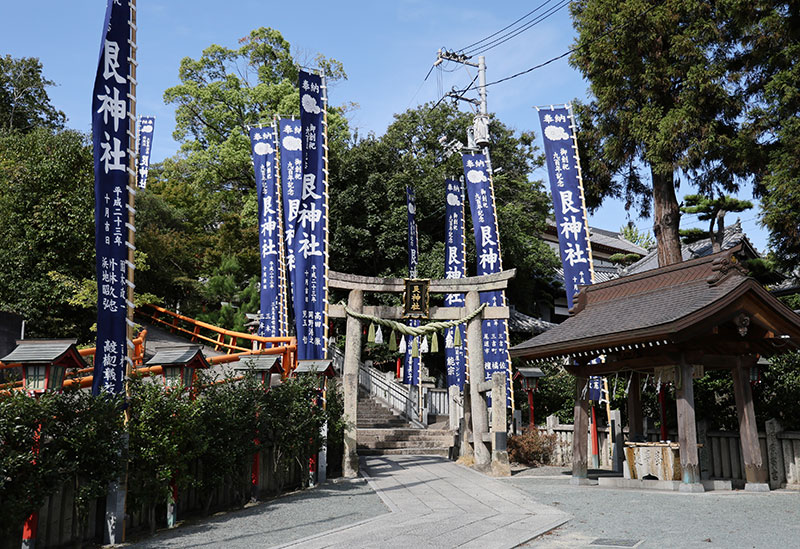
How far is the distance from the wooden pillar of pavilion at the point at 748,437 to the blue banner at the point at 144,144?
20.1 meters

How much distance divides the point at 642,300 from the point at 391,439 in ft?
28.8

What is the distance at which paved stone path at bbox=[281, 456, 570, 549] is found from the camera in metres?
7.27

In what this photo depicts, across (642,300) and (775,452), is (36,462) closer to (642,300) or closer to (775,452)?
(642,300)

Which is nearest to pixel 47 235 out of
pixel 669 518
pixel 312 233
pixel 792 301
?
pixel 312 233

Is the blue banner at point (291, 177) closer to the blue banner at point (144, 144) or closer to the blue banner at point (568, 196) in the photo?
the blue banner at point (568, 196)

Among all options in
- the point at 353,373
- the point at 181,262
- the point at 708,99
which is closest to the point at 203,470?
the point at 353,373

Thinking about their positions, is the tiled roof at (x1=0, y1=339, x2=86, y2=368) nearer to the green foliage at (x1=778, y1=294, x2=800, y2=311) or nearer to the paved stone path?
the paved stone path

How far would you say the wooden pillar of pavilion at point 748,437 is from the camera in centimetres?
1105

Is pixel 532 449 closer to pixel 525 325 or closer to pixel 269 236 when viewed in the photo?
pixel 269 236

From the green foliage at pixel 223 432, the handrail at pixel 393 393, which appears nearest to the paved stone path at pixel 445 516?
the green foliage at pixel 223 432

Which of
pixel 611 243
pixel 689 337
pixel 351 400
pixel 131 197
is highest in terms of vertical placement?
pixel 611 243

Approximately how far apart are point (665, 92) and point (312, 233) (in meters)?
12.5

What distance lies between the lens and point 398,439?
1825 cm

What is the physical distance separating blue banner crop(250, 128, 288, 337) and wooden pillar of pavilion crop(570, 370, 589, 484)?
9533 millimetres
